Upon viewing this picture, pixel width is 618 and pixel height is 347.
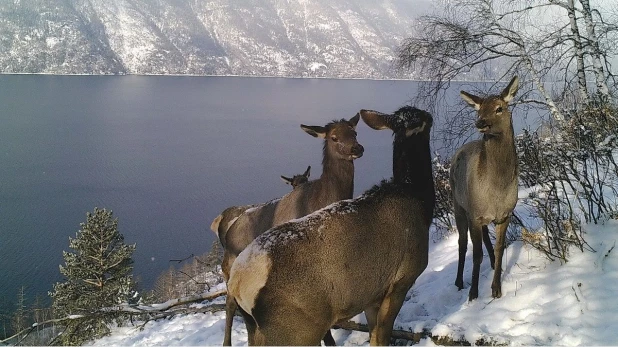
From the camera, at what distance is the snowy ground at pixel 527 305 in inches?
190

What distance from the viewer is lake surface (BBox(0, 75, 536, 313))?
48750 millimetres

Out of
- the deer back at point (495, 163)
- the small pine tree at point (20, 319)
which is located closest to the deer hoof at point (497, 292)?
the deer back at point (495, 163)

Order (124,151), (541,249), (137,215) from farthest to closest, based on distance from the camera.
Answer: (124,151)
(137,215)
(541,249)

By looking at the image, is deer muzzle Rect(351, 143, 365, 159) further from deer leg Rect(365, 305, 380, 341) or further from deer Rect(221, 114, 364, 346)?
deer leg Rect(365, 305, 380, 341)

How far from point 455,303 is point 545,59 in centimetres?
1005

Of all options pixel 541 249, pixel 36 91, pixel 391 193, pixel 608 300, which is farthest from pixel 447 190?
pixel 36 91

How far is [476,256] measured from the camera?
6.39 m

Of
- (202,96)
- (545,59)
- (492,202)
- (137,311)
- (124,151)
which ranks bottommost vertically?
(137,311)

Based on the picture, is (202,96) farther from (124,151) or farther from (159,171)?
(159,171)

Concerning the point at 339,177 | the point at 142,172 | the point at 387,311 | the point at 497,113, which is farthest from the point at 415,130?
the point at 142,172

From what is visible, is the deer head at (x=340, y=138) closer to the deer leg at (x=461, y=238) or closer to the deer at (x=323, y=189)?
the deer at (x=323, y=189)

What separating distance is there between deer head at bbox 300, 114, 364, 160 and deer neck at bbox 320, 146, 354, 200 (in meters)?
0.11

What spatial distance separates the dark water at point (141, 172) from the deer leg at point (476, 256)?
50.0 feet

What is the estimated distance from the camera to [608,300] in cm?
496
